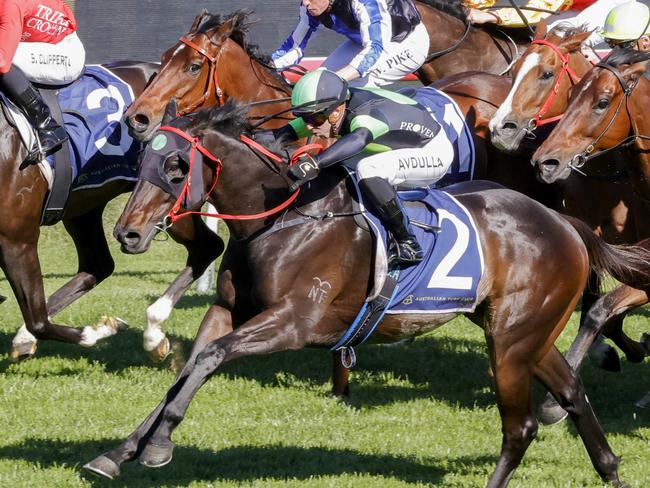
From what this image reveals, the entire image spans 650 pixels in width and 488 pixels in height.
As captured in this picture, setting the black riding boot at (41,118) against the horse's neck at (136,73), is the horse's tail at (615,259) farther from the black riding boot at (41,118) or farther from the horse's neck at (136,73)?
the horse's neck at (136,73)

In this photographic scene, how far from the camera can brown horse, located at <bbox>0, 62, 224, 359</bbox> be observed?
6.38m

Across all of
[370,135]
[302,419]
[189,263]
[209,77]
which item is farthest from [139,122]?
[370,135]

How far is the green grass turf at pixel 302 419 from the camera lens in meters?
5.17

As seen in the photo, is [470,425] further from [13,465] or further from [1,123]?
[1,123]

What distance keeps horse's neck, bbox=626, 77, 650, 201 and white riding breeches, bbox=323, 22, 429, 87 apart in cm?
181

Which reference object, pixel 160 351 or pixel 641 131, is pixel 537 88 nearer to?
pixel 641 131

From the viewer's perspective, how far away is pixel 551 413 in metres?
5.88

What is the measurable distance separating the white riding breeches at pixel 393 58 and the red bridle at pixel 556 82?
1.04 metres

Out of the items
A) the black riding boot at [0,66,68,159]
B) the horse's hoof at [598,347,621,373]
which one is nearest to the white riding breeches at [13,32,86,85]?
the black riding boot at [0,66,68,159]

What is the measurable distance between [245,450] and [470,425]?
128cm

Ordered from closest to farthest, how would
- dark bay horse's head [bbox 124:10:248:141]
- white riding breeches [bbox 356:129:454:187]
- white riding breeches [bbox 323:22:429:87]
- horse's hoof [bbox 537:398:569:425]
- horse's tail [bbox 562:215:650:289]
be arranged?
white riding breeches [bbox 356:129:454:187] < horse's tail [bbox 562:215:650:289] < horse's hoof [bbox 537:398:569:425] < dark bay horse's head [bbox 124:10:248:141] < white riding breeches [bbox 323:22:429:87]

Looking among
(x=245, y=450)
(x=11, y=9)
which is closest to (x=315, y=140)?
(x=245, y=450)

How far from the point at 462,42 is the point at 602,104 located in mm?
2408

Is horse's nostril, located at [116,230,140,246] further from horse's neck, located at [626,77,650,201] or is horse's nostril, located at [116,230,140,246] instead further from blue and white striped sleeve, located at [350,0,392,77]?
blue and white striped sleeve, located at [350,0,392,77]
